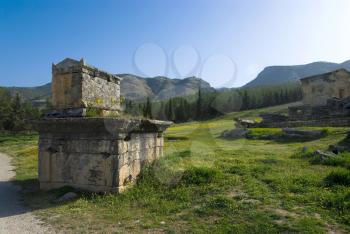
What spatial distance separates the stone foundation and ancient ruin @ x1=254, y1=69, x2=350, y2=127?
18.5 metres

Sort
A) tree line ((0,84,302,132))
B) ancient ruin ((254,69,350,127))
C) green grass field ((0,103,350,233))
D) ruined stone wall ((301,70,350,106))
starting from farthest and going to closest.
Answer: tree line ((0,84,302,132)), ruined stone wall ((301,70,350,106)), ancient ruin ((254,69,350,127)), green grass field ((0,103,350,233))

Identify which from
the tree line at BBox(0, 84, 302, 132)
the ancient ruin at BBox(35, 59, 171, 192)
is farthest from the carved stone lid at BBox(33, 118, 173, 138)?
the tree line at BBox(0, 84, 302, 132)

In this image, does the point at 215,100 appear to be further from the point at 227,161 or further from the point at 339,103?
the point at 227,161

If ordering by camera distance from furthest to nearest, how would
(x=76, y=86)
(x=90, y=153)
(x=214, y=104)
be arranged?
(x=214, y=104) < (x=76, y=86) < (x=90, y=153)

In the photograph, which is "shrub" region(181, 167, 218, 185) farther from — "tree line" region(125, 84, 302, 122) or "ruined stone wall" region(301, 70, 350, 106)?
"tree line" region(125, 84, 302, 122)

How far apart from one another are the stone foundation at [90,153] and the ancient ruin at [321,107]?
1852 cm

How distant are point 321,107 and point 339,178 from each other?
79.9 ft

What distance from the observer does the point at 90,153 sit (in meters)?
8.67

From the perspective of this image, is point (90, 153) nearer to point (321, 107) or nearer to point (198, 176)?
point (198, 176)

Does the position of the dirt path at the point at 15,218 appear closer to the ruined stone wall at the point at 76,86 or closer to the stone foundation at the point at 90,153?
the stone foundation at the point at 90,153

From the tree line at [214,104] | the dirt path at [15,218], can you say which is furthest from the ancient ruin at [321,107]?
the tree line at [214,104]

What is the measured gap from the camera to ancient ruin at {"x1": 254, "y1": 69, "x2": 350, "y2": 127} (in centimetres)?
2451

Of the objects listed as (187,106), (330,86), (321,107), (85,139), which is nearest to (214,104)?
(187,106)

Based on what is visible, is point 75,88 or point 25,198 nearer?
point 25,198
